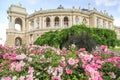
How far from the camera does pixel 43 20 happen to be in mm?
52156

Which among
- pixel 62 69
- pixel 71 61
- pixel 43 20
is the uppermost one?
pixel 43 20

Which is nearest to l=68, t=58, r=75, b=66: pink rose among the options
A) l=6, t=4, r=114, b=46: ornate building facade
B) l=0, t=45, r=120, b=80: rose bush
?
l=0, t=45, r=120, b=80: rose bush

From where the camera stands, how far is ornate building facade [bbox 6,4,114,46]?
51.6 meters

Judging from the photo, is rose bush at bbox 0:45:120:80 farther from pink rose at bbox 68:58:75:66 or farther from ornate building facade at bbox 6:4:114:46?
ornate building facade at bbox 6:4:114:46

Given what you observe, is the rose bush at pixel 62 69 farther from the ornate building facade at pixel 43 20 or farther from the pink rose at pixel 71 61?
the ornate building facade at pixel 43 20

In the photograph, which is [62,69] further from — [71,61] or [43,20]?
[43,20]

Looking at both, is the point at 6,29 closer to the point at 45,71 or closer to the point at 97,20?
the point at 97,20

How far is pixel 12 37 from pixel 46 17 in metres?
8.70

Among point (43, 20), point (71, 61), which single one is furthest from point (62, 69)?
point (43, 20)

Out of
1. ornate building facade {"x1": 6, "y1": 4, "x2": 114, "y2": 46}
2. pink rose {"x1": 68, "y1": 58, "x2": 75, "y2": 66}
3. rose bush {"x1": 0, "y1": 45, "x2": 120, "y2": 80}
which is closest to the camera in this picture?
rose bush {"x1": 0, "y1": 45, "x2": 120, "y2": 80}

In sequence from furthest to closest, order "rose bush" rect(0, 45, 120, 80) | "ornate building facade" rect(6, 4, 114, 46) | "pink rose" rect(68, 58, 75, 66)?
"ornate building facade" rect(6, 4, 114, 46) → "pink rose" rect(68, 58, 75, 66) → "rose bush" rect(0, 45, 120, 80)

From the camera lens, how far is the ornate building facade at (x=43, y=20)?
51562mm

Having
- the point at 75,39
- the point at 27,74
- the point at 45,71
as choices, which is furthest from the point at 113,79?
the point at 75,39

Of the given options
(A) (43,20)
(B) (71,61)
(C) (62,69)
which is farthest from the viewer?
(A) (43,20)
